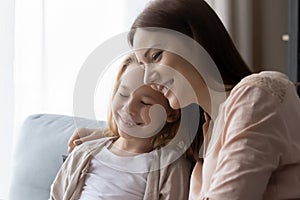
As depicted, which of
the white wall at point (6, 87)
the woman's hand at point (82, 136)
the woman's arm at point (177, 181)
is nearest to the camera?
the woman's arm at point (177, 181)

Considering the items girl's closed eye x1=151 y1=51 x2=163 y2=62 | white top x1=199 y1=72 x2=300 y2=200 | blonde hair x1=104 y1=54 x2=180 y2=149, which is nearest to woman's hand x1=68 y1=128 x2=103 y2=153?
blonde hair x1=104 y1=54 x2=180 y2=149

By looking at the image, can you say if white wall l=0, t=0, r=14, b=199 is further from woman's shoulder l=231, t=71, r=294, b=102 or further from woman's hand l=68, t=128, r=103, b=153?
woman's shoulder l=231, t=71, r=294, b=102

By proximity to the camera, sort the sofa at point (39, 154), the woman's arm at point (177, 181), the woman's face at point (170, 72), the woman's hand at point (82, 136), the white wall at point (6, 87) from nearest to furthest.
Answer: the woman's face at point (170, 72) < the woman's arm at point (177, 181) < the woman's hand at point (82, 136) < the sofa at point (39, 154) < the white wall at point (6, 87)

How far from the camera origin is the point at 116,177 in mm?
1614

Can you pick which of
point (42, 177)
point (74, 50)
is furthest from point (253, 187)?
point (74, 50)

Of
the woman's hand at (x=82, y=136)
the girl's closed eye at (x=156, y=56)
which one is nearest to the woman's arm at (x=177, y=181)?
the woman's hand at (x=82, y=136)

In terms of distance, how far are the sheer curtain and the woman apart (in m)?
1.13

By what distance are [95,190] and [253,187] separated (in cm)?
73

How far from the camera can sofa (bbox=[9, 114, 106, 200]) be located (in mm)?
1848

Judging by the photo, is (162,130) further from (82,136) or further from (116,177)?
(82,136)

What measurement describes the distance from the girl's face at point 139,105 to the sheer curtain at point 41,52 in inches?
33.7

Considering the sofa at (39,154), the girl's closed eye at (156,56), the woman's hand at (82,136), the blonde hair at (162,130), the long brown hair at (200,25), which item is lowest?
the sofa at (39,154)

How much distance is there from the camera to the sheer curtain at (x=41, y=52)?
90.7 inches

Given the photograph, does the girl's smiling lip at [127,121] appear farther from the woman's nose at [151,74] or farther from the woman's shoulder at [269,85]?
the woman's shoulder at [269,85]
